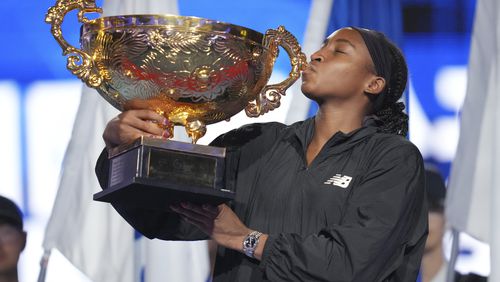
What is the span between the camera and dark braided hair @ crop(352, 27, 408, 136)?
6.62 feet

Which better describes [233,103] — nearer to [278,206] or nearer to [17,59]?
[278,206]

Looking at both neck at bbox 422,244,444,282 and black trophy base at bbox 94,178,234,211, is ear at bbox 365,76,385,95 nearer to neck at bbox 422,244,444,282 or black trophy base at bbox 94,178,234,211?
black trophy base at bbox 94,178,234,211

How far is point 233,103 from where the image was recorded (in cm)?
193

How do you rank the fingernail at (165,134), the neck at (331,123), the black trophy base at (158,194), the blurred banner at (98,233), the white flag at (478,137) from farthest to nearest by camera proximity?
the blurred banner at (98,233) → the white flag at (478,137) → the neck at (331,123) → the fingernail at (165,134) → the black trophy base at (158,194)

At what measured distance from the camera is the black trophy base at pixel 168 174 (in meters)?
1.73

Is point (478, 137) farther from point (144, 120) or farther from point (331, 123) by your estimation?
point (144, 120)

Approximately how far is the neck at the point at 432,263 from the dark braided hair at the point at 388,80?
89 centimetres

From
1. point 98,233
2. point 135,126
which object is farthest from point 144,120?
point 98,233

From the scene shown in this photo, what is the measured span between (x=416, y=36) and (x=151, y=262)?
1034 millimetres

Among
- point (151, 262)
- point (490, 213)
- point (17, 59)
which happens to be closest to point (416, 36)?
point (490, 213)

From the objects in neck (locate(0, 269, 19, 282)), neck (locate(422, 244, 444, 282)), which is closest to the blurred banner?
neck (locate(0, 269, 19, 282))

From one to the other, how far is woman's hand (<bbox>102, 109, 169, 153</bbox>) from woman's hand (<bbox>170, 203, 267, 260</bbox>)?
14 cm

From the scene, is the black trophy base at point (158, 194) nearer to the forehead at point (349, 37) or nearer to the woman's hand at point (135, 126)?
the woman's hand at point (135, 126)

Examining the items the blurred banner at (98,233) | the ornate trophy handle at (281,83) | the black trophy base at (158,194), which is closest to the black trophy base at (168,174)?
the black trophy base at (158,194)
